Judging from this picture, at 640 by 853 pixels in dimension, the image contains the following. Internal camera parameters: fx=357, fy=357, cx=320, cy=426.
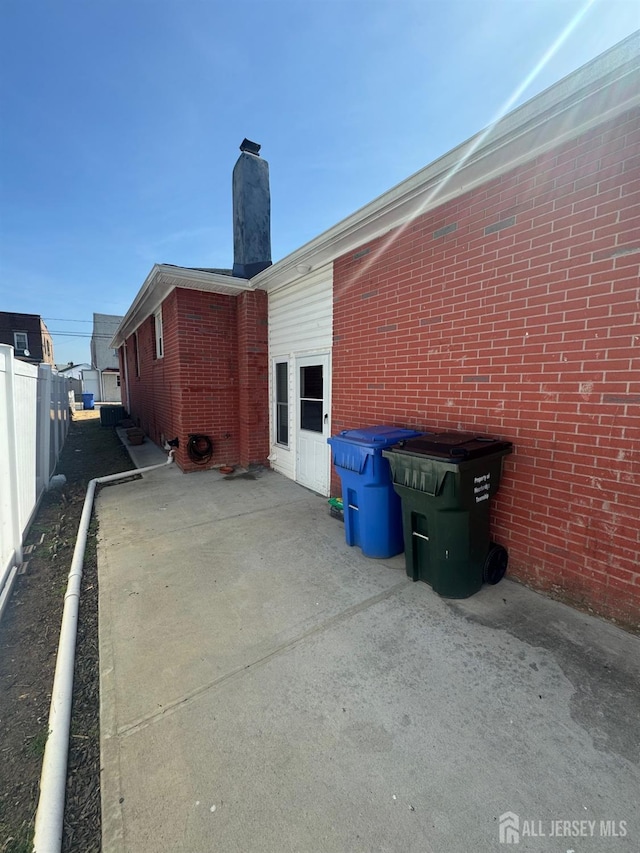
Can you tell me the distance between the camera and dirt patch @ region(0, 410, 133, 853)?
4.68 ft

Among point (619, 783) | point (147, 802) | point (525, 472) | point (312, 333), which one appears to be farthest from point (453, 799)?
point (312, 333)

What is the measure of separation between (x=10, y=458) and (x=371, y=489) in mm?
3441

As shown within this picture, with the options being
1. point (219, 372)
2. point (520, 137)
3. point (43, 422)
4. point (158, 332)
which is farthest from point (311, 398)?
point (158, 332)

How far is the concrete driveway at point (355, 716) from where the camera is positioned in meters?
1.37

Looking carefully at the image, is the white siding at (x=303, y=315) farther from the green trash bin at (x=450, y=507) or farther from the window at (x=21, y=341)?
the window at (x=21, y=341)

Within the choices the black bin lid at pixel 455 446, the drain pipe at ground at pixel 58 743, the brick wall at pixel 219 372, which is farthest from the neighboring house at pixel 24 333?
the black bin lid at pixel 455 446

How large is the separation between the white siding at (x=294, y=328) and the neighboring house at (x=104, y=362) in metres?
28.8

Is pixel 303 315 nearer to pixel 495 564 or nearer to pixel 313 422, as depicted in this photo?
pixel 313 422

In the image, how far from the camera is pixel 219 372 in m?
7.05

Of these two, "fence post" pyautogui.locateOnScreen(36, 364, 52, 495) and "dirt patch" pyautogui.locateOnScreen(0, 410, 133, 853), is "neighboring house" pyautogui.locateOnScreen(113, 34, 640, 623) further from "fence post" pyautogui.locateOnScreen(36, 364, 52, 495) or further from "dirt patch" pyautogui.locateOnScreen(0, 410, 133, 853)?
"fence post" pyautogui.locateOnScreen(36, 364, 52, 495)

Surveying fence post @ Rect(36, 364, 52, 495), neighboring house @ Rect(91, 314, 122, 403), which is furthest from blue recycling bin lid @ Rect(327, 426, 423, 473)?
neighboring house @ Rect(91, 314, 122, 403)

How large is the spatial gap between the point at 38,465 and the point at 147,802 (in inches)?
210

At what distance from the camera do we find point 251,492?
5.66m

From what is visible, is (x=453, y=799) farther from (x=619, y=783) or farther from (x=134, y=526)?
(x=134, y=526)
